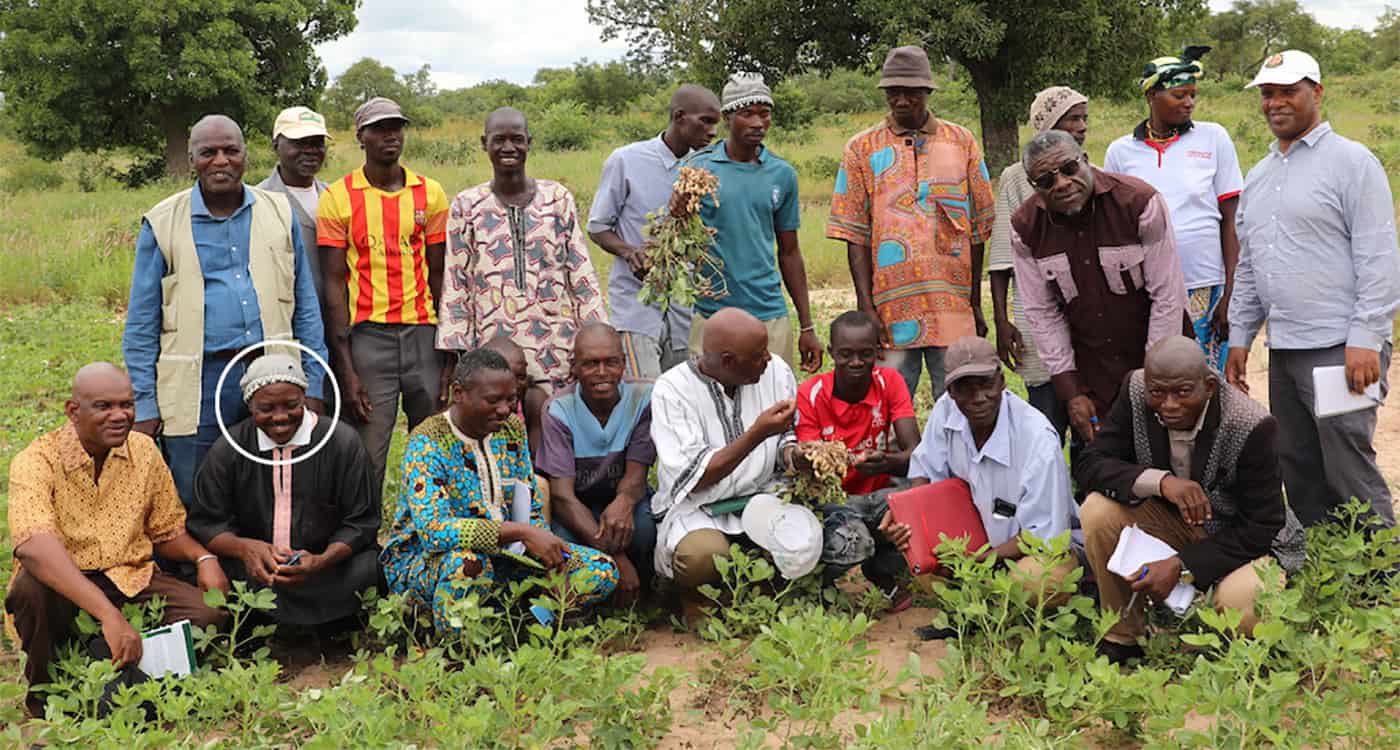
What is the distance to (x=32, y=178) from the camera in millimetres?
25359

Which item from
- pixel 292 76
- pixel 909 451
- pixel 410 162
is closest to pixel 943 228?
pixel 909 451

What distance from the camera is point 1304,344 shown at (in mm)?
4418

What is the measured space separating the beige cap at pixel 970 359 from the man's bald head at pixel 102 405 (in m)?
2.76

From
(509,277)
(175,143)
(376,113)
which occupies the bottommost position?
(509,277)

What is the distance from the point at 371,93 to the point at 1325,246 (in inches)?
1681

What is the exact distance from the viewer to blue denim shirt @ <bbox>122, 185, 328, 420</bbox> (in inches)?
174

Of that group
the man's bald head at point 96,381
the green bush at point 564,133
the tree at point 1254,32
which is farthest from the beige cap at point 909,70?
the tree at point 1254,32

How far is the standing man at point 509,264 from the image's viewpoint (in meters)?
4.87

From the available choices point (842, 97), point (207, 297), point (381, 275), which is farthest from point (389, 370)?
point (842, 97)

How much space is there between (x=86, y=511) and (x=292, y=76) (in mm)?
25657

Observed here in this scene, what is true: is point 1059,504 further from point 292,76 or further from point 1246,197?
point 292,76

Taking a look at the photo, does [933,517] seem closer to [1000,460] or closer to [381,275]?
[1000,460]

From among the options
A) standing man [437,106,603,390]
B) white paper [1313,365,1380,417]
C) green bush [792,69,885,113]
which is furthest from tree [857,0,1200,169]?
green bush [792,69,885,113]

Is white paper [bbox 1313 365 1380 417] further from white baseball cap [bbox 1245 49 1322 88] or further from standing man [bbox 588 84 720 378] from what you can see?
standing man [bbox 588 84 720 378]
